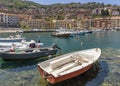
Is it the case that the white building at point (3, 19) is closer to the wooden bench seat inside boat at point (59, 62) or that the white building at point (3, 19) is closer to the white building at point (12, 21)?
the white building at point (12, 21)

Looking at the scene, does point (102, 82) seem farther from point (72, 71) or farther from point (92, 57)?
point (92, 57)

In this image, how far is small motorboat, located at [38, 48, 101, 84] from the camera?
17750 millimetres

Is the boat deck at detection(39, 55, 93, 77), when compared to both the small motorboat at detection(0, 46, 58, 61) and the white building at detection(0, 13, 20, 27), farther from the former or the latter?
the white building at detection(0, 13, 20, 27)

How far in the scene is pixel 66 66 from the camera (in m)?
21.4

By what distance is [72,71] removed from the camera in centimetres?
1888

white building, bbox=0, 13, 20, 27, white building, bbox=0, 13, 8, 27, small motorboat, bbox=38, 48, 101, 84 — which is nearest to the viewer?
small motorboat, bbox=38, 48, 101, 84

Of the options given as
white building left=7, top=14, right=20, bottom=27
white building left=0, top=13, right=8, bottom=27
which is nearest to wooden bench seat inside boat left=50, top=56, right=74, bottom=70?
white building left=0, top=13, right=8, bottom=27

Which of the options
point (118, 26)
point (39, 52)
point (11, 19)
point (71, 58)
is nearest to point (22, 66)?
point (39, 52)

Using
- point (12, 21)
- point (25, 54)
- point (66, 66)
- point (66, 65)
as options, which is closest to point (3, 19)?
point (12, 21)

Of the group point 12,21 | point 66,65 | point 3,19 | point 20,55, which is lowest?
point 66,65

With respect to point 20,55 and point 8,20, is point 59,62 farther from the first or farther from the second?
point 8,20

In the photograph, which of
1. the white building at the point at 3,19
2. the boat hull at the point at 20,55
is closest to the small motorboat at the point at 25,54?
the boat hull at the point at 20,55

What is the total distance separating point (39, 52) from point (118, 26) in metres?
148

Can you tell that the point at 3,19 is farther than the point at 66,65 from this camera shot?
Yes
